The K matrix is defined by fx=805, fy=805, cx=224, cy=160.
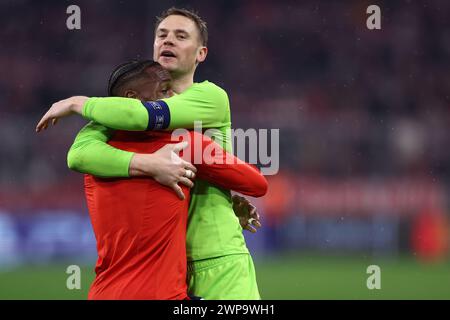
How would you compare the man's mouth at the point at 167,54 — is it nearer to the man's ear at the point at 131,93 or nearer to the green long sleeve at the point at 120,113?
the man's ear at the point at 131,93

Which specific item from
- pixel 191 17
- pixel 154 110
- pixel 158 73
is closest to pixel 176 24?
pixel 191 17

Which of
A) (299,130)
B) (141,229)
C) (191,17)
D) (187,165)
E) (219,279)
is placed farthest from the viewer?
(299,130)

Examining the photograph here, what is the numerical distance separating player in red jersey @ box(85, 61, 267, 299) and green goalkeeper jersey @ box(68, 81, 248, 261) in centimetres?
7

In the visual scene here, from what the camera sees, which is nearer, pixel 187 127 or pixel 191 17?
pixel 187 127

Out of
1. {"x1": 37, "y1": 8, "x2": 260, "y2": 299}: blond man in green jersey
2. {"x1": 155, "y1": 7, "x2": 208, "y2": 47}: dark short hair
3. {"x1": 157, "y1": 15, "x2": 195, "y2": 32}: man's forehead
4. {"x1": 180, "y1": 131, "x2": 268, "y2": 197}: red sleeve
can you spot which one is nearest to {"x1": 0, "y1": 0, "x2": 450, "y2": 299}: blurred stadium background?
{"x1": 155, "y1": 7, "x2": 208, "y2": 47}: dark short hair

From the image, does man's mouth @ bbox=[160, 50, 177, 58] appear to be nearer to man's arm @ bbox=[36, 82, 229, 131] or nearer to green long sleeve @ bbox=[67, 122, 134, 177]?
man's arm @ bbox=[36, 82, 229, 131]

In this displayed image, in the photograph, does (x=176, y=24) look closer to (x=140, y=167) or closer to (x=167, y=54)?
(x=167, y=54)

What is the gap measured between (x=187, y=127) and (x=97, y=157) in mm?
386

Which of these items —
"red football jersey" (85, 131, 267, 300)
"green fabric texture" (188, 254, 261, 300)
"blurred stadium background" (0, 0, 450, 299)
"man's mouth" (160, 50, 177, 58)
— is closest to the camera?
"red football jersey" (85, 131, 267, 300)

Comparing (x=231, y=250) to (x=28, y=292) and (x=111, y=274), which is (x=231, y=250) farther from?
(x=28, y=292)

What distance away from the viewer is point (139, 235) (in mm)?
2871

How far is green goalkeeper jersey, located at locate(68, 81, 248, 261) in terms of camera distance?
2.91 metres

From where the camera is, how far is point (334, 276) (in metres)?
10.5

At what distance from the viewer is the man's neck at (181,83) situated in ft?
12.3
